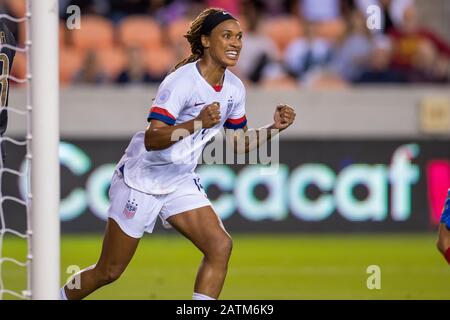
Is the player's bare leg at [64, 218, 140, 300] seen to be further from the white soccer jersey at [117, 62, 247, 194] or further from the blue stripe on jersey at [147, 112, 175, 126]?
the blue stripe on jersey at [147, 112, 175, 126]

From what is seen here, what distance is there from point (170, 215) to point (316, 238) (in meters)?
6.59

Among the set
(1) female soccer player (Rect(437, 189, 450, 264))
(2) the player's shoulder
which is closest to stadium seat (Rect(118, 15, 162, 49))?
(2) the player's shoulder

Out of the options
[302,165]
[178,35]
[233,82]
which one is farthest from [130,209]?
[178,35]

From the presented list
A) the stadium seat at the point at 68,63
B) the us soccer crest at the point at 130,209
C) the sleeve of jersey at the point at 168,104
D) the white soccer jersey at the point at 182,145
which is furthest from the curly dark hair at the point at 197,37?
the stadium seat at the point at 68,63

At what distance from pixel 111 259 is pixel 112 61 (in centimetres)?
824

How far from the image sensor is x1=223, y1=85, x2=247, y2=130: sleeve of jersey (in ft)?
23.2

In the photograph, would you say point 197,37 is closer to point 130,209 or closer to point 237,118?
point 237,118

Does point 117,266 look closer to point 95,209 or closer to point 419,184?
point 95,209

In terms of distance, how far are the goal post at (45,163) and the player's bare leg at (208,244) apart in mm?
1100

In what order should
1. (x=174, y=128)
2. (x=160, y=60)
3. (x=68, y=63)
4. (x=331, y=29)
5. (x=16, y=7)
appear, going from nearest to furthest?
(x=174, y=128) < (x=68, y=63) < (x=16, y=7) < (x=160, y=60) < (x=331, y=29)

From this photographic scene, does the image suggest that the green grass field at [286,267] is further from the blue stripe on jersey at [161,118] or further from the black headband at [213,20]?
the black headband at [213,20]

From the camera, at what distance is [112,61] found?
14742mm

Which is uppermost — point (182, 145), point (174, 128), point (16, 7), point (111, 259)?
point (16, 7)

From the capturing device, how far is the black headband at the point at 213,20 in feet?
22.2
